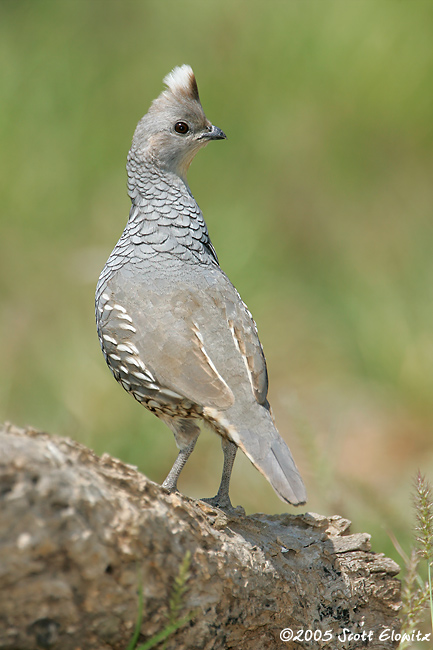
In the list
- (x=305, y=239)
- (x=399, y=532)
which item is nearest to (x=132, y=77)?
(x=305, y=239)

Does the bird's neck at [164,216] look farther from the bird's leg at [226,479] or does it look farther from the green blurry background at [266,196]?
the green blurry background at [266,196]

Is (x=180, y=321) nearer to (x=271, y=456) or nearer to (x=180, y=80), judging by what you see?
(x=271, y=456)

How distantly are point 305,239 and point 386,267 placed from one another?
165 centimetres

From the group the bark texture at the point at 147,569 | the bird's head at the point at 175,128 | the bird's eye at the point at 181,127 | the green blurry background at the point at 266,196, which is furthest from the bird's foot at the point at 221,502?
the green blurry background at the point at 266,196

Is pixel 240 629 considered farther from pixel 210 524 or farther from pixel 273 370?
pixel 273 370

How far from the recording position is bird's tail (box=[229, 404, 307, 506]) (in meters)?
3.29

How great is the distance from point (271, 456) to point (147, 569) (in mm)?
835

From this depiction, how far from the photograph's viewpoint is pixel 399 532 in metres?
5.34

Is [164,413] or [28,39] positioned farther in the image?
[28,39]

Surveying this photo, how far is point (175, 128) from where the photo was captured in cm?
491

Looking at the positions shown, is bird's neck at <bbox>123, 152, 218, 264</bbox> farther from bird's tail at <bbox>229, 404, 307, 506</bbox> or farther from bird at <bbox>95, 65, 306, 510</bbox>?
bird's tail at <bbox>229, 404, 307, 506</bbox>

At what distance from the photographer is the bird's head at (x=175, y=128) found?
485cm

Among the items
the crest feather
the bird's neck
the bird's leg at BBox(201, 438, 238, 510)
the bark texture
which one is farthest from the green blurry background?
the bark texture

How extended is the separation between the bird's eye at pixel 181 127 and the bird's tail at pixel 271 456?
6.86ft
